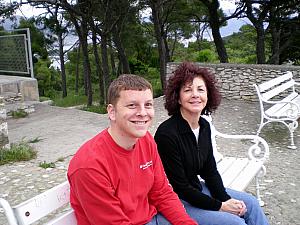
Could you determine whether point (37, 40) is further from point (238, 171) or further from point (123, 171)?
point (123, 171)

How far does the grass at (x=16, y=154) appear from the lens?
→ 5102mm

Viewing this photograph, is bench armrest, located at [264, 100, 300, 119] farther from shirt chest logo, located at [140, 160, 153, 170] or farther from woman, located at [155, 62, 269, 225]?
shirt chest logo, located at [140, 160, 153, 170]

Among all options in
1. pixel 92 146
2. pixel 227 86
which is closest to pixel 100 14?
pixel 227 86

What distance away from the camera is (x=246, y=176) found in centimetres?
316

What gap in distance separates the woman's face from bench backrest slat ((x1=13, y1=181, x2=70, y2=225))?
100cm

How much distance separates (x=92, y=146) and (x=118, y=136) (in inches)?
5.6

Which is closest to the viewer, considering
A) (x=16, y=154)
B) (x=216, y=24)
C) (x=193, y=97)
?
(x=193, y=97)

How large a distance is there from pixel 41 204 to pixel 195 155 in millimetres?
1076

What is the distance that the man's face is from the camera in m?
1.90

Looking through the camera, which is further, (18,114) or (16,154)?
(18,114)

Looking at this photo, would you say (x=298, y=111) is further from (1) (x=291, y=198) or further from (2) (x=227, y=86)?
(2) (x=227, y=86)

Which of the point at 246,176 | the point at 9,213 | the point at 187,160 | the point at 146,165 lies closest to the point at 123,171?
the point at 146,165

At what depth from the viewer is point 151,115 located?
199 cm

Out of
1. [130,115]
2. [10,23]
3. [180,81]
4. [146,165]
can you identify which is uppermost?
[10,23]
